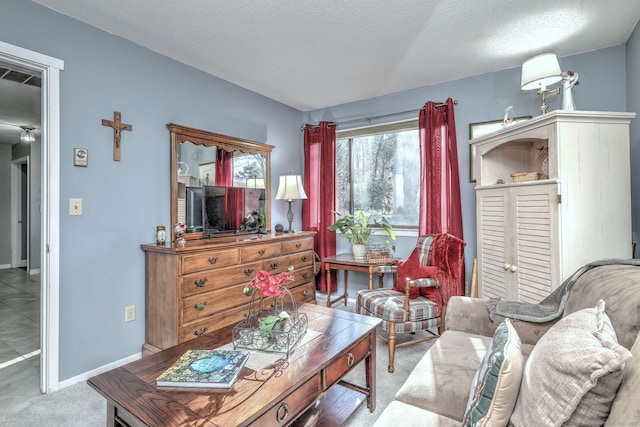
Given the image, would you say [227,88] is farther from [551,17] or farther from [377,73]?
[551,17]

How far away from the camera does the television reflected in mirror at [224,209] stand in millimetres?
2986

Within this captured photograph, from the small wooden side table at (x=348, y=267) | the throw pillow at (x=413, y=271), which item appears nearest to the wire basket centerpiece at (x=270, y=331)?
the throw pillow at (x=413, y=271)

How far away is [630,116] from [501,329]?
1.98m

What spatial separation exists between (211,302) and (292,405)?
1.51 metres

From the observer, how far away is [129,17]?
223cm

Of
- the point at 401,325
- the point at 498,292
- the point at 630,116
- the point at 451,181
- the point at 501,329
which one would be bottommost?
the point at 401,325

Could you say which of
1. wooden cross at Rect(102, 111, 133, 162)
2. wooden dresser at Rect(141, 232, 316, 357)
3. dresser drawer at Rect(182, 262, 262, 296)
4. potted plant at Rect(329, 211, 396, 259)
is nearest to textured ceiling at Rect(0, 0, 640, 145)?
wooden cross at Rect(102, 111, 133, 162)

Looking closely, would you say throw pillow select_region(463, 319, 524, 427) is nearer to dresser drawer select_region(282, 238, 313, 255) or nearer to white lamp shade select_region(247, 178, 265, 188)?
dresser drawer select_region(282, 238, 313, 255)

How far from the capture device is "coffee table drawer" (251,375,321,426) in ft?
3.67

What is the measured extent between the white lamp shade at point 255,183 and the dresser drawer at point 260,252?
33.3 inches

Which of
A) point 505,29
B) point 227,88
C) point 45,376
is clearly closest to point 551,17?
point 505,29

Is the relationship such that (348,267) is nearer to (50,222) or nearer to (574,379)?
(50,222)

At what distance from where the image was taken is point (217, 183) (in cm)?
319

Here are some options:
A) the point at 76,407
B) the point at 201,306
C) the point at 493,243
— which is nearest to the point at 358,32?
the point at 493,243
